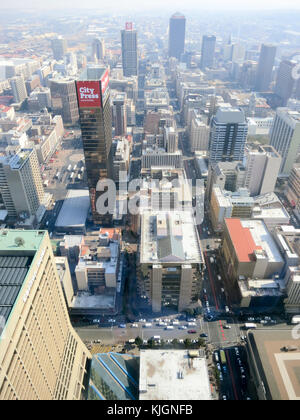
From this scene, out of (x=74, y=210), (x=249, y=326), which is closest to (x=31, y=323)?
(x=249, y=326)

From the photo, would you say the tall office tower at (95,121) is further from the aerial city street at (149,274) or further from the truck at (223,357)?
Result: the truck at (223,357)

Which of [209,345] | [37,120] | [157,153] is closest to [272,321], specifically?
[209,345]

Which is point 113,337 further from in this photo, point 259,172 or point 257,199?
point 259,172

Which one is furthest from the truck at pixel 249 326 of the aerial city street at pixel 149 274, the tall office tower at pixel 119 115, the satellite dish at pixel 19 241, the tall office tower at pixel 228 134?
the tall office tower at pixel 119 115

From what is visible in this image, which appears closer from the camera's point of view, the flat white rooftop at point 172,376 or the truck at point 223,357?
the flat white rooftop at point 172,376

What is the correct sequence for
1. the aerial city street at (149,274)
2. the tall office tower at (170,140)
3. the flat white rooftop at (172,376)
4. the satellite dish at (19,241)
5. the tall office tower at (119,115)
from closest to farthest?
the satellite dish at (19,241) < the aerial city street at (149,274) < the flat white rooftop at (172,376) < the tall office tower at (170,140) < the tall office tower at (119,115)

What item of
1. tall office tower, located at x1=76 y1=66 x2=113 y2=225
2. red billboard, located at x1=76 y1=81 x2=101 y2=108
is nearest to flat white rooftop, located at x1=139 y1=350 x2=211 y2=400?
tall office tower, located at x1=76 y1=66 x2=113 y2=225
